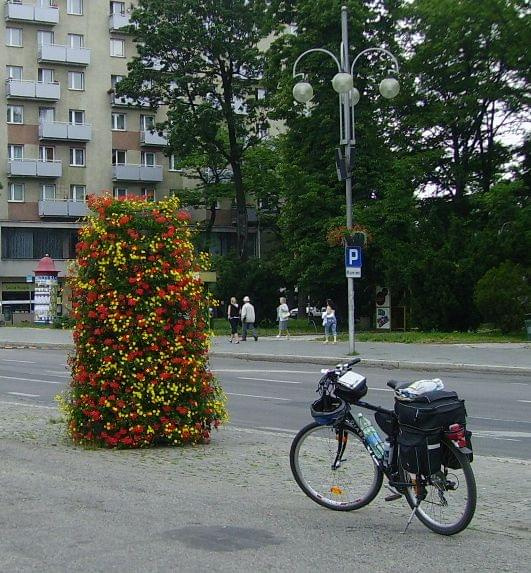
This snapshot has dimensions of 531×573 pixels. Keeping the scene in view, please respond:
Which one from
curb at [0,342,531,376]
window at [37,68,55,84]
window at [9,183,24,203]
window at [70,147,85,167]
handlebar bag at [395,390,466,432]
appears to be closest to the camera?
handlebar bag at [395,390,466,432]

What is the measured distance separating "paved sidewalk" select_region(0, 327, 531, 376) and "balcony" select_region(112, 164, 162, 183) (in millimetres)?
34934

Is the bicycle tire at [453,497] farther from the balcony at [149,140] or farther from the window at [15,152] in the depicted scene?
the balcony at [149,140]

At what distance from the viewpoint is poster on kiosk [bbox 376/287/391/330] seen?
134ft

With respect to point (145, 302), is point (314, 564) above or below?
below

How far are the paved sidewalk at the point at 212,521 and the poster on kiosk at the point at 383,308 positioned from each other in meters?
31.9

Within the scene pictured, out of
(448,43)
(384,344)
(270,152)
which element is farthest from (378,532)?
(270,152)

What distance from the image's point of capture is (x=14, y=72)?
66312mm

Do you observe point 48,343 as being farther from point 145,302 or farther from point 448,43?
point 145,302

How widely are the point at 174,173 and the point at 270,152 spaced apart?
12.0 metres

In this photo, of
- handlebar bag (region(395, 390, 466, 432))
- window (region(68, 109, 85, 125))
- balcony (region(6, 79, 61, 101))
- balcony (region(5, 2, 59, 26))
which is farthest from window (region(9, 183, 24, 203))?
handlebar bag (region(395, 390, 466, 432))

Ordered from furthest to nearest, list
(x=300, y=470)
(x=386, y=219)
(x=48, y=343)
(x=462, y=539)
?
(x=386, y=219)
(x=48, y=343)
(x=300, y=470)
(x=462, y=539)

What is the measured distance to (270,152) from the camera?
63.2 metres

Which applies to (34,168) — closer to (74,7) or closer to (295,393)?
(74,7)

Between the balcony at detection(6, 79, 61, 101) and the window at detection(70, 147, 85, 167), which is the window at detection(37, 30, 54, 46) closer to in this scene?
the balcony at detection(6, 79, 61, 101)
